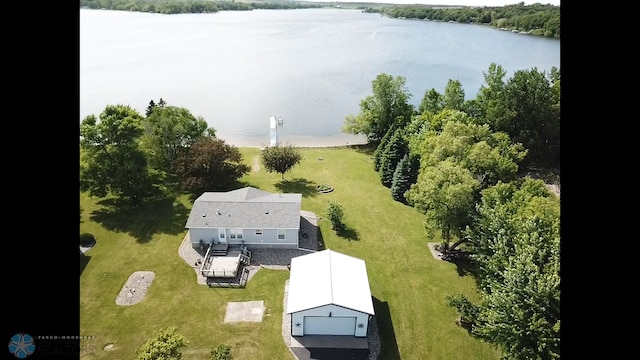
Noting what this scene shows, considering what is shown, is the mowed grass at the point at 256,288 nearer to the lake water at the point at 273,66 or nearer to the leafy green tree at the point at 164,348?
the leafy green tree at the point at 164,348

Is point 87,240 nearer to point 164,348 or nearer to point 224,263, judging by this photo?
point 224,263

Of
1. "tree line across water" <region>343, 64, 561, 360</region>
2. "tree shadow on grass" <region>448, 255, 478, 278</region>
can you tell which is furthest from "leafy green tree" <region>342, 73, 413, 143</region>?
"tree shadow on grass" <region>448, 255, 478, 278</region>

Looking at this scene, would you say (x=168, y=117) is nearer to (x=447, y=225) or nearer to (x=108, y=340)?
(x=108, y=340)

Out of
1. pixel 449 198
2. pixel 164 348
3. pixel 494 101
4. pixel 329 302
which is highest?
pixel 494 101

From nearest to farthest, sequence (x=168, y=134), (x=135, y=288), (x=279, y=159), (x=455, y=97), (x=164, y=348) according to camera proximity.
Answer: (x=164, y=348) < (x=135, y=288) < (x=168, y=134) < (x=279, y=159) < (x=455, y=97)

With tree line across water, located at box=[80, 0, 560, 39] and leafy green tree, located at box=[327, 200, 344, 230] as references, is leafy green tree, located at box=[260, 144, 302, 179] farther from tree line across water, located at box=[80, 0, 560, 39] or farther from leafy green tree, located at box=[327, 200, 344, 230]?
tree line across water, located at box=[80, 0, 560, 39]

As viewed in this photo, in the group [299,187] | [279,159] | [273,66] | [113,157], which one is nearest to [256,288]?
Answer: [299,187]

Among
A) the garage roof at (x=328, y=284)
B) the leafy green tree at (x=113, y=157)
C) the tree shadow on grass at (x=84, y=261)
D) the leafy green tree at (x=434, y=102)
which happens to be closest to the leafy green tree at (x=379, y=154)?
the leafy green tree at (x=434, y=102)
